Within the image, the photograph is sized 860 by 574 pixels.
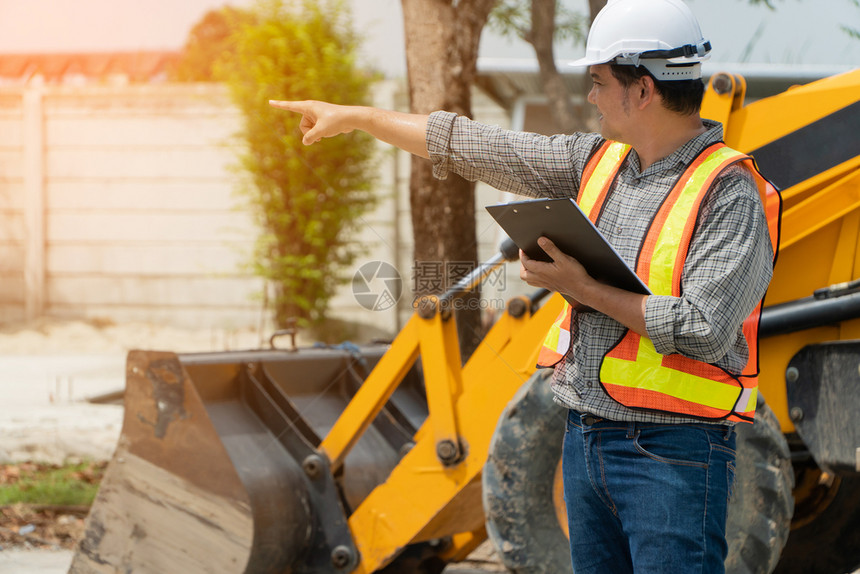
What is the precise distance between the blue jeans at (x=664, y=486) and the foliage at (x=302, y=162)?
8040 millimetres

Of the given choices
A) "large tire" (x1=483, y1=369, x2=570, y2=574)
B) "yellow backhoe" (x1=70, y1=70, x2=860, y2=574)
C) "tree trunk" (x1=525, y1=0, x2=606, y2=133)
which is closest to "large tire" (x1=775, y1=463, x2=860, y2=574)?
"yellow backhoe" (x1=70, y1=70, x2=860, y2=574)

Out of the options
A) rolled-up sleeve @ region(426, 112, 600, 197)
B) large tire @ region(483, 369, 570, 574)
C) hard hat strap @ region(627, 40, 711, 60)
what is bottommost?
large tire @ region(483, 369, 570, 574)

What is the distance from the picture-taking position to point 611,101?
1.72m

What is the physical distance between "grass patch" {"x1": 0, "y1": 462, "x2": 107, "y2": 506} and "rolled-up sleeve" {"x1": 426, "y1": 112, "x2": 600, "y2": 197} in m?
3.53

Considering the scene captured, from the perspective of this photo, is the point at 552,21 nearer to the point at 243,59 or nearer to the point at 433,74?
the point at 433,74

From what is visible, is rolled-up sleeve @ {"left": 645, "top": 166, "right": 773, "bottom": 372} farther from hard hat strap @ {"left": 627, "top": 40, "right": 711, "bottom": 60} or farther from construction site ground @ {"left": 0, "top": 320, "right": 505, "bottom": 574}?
construction site ground @ {"left": 0, "top": 320, "right": 505, "bottom": 574}

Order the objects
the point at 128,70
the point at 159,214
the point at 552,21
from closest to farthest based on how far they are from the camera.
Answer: the point at 552,21 → the point at 159,214 → the point at 128,70

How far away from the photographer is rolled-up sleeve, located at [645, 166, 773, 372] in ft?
4.99

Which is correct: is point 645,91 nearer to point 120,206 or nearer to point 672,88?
point 672,88

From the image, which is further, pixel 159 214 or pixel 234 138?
pixel 159 214

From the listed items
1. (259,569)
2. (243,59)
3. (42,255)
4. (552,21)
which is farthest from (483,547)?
(42,255)

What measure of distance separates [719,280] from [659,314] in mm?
112

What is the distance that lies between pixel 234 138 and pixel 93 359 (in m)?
3.07

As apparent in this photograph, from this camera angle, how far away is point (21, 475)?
202 inches
